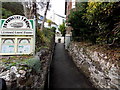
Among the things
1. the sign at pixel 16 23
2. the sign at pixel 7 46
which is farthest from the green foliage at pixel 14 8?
the sign at pixel 7 46

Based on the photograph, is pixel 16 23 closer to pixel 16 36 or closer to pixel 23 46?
pixel 16 36

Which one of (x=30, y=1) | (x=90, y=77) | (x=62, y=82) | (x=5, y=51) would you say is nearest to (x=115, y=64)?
(x=90, y=77)

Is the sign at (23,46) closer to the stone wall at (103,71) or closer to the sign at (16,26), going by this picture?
the sign at (16,26)

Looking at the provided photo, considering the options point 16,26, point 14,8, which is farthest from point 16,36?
point 14,8

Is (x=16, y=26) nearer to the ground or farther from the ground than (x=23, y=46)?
farther from the ground

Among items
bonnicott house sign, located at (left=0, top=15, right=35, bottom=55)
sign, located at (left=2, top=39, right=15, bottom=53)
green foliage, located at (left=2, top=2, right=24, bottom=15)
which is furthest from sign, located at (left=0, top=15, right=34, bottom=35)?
green foliage, located at (left=2, top=2, right=24, bottom=15)

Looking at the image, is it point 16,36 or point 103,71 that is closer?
point 103,71

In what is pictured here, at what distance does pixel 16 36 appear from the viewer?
9.90 feet

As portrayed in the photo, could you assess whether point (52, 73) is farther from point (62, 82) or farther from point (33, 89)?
point (33, 89)

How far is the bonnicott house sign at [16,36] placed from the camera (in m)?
2.97

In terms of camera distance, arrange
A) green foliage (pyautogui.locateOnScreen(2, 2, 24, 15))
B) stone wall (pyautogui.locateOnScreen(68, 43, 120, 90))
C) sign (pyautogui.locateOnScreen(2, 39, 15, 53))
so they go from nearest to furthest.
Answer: stone wall (pyautogui.locateOnScreen(68, 43, 120, 90)), sign (pyautogui.locateOnScreen(2, 39, 15, 53)), green foliage (pyautogui.locateOnScreen(2, 2, 24, 15))

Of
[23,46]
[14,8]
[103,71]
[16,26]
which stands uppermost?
[14,8]

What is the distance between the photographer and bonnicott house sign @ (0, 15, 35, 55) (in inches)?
117

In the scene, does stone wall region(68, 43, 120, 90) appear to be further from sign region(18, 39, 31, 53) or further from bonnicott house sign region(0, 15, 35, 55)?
sign region(18, 39, 31, 53)
